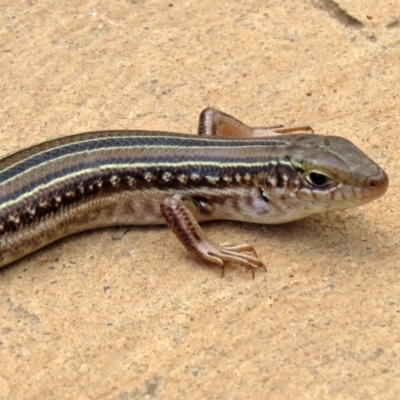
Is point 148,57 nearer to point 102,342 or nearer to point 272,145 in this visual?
point 272,145

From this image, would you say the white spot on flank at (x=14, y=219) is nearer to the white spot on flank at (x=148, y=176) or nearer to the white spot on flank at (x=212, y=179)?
the white spot on flank at (x=148, y=176)

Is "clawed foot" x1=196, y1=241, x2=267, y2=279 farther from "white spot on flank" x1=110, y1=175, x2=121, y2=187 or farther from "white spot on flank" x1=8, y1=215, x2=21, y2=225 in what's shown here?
"white spot on flank" x1=8, y1=215, x2=21, y2=225

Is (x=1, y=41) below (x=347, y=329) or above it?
above

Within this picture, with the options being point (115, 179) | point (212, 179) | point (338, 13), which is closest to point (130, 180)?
point (115, 179)

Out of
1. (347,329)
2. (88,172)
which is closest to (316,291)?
(347,329)

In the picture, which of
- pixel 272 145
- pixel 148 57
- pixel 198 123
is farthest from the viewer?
pixel 148 57

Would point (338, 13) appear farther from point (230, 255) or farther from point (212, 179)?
point (230, 255)
